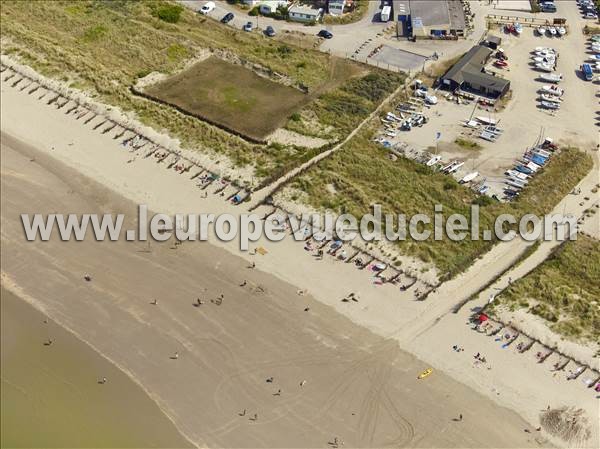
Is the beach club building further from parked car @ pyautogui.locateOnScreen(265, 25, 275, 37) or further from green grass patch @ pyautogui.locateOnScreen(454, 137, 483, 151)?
parked car @ pyautogui.locateOnScreen(265, 25, 275, 37)

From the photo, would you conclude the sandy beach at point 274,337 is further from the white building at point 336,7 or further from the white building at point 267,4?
the white building at point 336,7

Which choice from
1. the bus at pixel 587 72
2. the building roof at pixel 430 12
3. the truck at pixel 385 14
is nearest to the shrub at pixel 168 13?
the truck at pixel 385 14

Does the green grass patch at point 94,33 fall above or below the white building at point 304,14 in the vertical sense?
below

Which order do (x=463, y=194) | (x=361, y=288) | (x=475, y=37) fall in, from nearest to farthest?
(x=361, y=288) < (x=463, y=194) < (x=475, y=37)

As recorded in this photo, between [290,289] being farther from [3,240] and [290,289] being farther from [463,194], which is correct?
[3,240]

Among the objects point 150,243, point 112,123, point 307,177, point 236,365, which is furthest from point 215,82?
point 236,365

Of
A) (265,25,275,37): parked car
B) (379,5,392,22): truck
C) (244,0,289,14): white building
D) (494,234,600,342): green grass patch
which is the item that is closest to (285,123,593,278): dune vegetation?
(494,234,600,342): green grass patch
